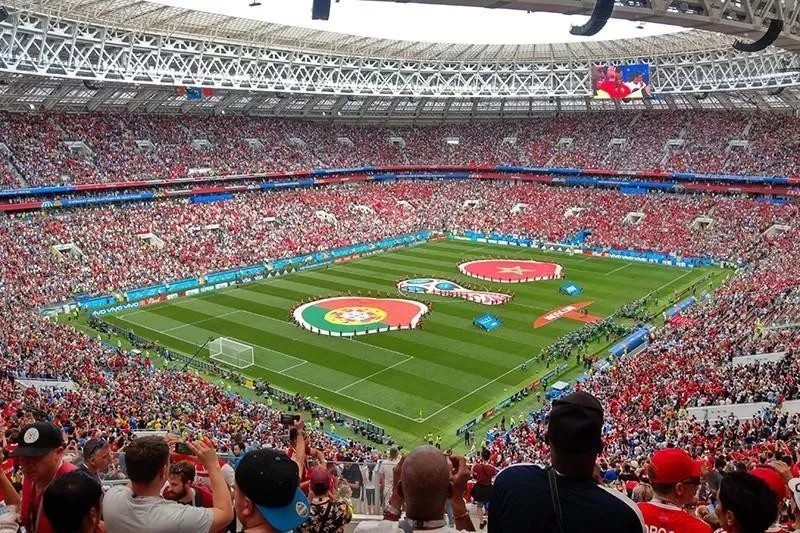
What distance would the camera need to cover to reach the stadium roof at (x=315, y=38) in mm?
44156

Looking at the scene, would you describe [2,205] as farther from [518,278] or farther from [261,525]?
[261,525]

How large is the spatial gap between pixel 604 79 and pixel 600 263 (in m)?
19.6

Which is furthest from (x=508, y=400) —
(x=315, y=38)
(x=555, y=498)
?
(x=315, y=38)

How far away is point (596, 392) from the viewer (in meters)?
25.7

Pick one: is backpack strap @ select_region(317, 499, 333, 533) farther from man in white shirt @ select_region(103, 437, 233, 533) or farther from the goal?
the goal

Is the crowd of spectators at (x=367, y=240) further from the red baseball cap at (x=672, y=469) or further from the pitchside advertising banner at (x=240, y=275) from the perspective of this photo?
the red baseball cap at (x=672, y=469)

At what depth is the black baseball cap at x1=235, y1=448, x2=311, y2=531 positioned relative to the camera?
3861 millimetres

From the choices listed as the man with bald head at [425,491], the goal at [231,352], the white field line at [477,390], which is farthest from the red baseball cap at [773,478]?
the goal at [231,352]

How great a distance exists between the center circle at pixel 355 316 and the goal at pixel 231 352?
6191mm

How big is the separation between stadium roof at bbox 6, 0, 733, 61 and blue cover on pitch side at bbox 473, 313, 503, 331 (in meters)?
29.7

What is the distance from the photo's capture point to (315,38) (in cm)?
5806

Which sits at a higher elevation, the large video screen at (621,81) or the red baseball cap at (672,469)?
the large video screen at (621,81)

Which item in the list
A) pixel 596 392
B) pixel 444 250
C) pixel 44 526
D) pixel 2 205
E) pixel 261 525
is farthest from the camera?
pixel 444 250

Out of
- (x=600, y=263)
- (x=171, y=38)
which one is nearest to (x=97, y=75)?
(x=171, y=38)
